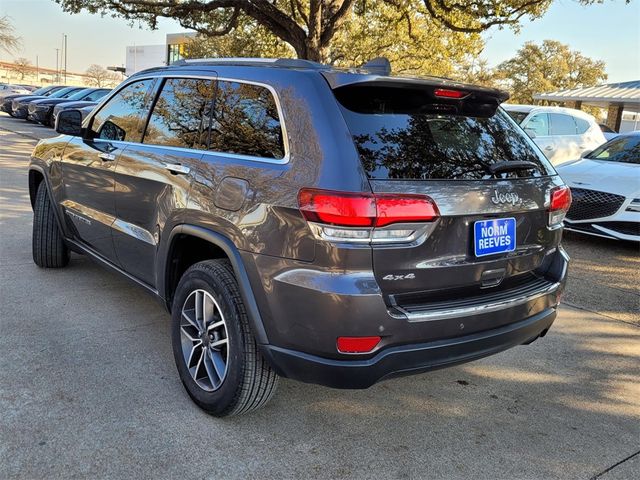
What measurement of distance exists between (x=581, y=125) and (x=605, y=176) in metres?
5.51

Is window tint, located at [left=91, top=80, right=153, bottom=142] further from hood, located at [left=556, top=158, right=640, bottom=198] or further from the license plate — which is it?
hood, located at [left=556, top=158, right=640, bottom=198]

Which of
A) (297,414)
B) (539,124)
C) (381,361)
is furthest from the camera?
(539,124)

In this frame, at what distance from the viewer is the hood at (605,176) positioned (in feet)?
22.8

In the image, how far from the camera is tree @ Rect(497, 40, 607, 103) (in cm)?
4753

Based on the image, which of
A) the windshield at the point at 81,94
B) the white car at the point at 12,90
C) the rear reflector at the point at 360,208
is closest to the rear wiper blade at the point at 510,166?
the rear reflector at the point at 360,208

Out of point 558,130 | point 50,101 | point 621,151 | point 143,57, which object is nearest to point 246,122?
point 621,151

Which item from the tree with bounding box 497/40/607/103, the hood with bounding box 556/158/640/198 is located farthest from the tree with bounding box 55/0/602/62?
the tree with bounding box 497/40/607/103

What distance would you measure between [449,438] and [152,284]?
198cm

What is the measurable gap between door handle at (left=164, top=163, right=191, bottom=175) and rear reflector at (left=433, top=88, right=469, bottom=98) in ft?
4.50

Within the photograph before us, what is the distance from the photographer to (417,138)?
8.82ft

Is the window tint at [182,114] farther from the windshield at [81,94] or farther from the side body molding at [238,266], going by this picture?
the windshield at [81,94]

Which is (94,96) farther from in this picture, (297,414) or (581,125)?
(297,414)

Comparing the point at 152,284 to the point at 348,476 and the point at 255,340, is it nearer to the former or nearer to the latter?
the point at 255,340

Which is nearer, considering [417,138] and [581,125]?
[417,138]
